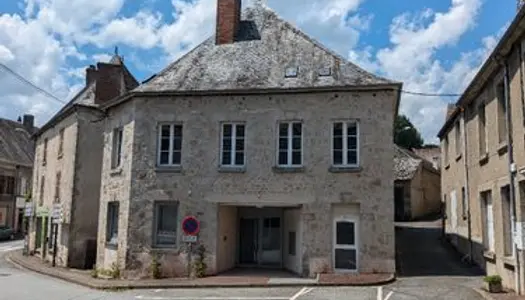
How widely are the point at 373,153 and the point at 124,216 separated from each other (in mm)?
9436

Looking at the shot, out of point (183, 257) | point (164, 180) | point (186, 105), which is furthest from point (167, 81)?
point (183, 257)

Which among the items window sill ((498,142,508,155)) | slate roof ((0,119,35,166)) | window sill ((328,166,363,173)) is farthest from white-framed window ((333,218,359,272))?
slate roof ((0,119,35,166))

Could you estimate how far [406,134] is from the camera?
187ft

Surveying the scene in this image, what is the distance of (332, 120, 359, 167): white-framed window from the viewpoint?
711 inches

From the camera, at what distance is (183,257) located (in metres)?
18.6

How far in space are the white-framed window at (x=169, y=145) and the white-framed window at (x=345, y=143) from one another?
5789mm

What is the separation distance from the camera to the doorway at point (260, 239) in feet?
67.9

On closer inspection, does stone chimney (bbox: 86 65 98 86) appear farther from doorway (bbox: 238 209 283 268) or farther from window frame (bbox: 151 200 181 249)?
doorway (bbox: 238 209 283 268)

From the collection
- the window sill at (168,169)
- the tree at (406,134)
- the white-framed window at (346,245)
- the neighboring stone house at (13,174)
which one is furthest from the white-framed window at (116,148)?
the tree at (406,134)

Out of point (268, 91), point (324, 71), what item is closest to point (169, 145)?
point (268, 91)

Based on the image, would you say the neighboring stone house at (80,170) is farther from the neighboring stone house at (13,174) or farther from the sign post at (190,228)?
the neighboring stone house at (13,174)

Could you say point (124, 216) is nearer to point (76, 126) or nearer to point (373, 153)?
point (76, 126)

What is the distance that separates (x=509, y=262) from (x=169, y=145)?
1207cm

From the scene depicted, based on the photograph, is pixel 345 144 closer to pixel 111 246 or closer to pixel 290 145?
pixel 290 145
